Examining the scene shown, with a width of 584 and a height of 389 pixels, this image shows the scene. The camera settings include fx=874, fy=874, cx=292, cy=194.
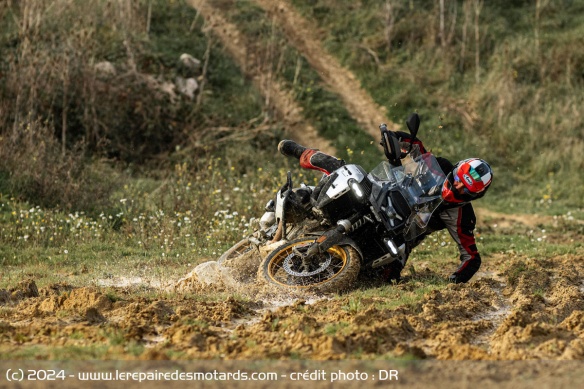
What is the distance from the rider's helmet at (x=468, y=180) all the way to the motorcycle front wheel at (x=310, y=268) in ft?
4.16

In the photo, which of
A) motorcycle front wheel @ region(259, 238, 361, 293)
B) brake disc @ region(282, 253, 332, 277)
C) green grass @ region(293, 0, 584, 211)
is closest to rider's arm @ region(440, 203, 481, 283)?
motorcycle front wheel @ region(259, 238, 361, 293)

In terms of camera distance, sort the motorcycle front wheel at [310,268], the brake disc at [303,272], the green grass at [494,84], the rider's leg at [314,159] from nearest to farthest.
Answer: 1. the motorcycle front wheel at [310,268]
2. the brake disc at [303,272]
3. the rider's leg at [314,159]
4. the green grass at [494,84]

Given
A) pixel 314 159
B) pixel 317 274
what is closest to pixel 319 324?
pixel 317 274

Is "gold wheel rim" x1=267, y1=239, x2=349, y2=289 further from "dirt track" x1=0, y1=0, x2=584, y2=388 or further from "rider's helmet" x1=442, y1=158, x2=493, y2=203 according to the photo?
"rider's helmet" x1=442, y1=158, x2=493, y2=203

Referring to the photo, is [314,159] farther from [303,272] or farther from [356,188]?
[303,272]

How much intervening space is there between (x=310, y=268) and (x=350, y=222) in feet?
2.12

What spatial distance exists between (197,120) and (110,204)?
595 cm

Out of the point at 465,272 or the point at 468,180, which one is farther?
the point at 465,272

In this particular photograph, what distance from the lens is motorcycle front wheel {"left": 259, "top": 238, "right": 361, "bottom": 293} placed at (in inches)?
351

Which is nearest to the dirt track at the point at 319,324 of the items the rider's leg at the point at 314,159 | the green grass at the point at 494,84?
the rider's leg at the point at 314,159

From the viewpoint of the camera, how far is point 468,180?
9242 millimetres

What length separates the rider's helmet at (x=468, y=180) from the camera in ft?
30.3

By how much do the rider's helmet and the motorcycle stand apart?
0.50 ft

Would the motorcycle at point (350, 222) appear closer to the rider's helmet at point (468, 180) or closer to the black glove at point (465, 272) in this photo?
the rider's helmet at point (468, 180)
